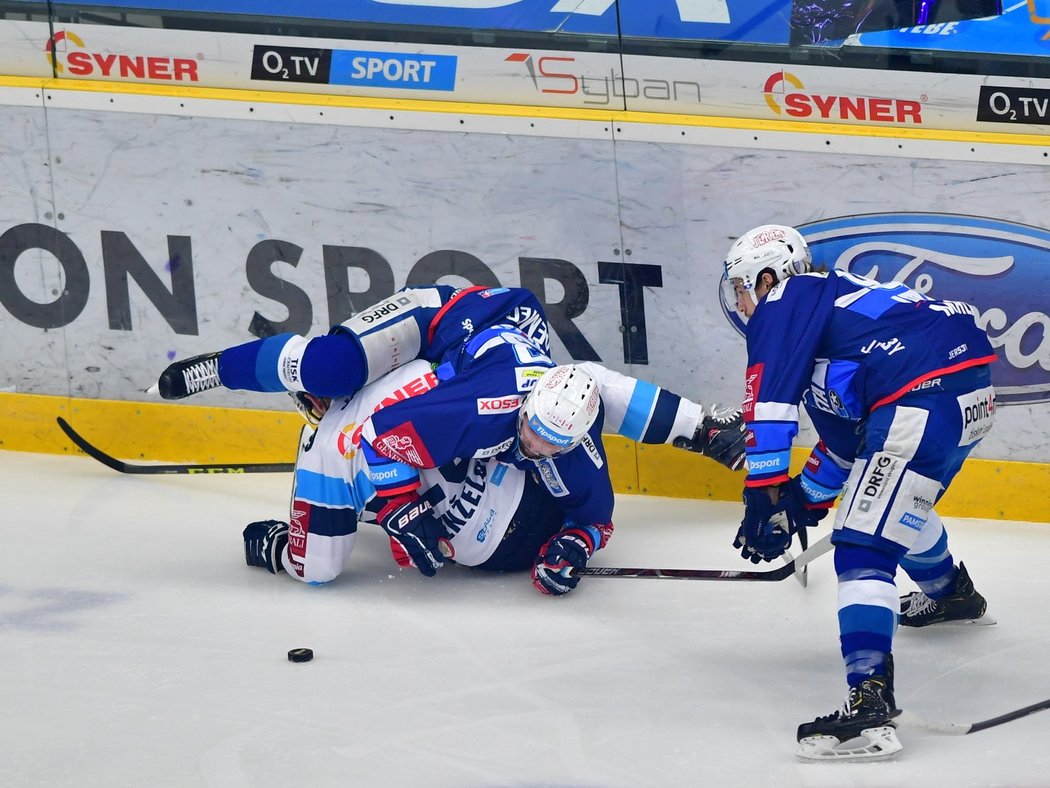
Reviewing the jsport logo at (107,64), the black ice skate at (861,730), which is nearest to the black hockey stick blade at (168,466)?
the jsport logo at (107,64)

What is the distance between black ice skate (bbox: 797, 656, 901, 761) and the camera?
3.13 metres

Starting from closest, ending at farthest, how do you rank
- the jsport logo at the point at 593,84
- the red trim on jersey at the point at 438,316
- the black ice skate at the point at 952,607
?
the black ice skate at the point at 952,607
the red trim on jersey at the point at 438,316
the jsport logo at the point at 593,84

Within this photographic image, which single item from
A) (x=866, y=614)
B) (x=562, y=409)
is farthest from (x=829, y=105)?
(x=866, y=614)

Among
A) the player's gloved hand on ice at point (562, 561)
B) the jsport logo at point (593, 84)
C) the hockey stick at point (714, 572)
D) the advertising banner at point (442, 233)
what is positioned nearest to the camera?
the hockey stick at point (714, 572)

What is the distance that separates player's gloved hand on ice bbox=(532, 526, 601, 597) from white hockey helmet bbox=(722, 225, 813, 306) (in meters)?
1.02

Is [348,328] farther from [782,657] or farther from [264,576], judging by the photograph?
[782,657]

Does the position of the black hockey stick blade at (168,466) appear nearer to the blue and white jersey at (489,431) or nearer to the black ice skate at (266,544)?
the black ice skate at (266,544)

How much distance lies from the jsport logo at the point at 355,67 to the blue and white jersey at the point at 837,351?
92.1 inches

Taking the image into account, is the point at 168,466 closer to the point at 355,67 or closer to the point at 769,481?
the point at 355,67

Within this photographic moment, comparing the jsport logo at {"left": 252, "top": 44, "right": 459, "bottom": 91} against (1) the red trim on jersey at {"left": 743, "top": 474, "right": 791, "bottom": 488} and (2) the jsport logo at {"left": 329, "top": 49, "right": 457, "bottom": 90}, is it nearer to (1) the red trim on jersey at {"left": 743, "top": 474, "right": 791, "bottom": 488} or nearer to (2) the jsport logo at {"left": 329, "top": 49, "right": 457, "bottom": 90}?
(2) the jsport logo at {"left": 329, "top": 49, "right": 457, "bottom": 90}

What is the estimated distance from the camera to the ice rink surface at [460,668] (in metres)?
3.21

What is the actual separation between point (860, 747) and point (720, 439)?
1649 mm

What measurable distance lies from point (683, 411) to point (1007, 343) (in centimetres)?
118

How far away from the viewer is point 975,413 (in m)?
3.48
